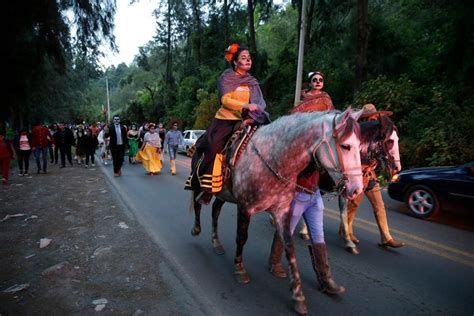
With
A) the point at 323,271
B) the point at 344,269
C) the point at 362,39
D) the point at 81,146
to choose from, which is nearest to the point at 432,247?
the point at 344,269

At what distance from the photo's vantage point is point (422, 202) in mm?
6691

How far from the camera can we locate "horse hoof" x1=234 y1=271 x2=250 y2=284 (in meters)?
3.92

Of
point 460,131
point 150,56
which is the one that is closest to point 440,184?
point 460,131

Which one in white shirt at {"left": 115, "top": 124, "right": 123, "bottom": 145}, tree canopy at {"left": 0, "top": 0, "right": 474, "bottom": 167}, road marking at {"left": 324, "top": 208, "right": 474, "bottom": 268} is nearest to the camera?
road marking at {"left": 324, "top": 208, "right": 474, "bottom": 268}

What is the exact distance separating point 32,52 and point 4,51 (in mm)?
747

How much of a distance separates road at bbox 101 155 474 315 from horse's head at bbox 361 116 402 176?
133cm

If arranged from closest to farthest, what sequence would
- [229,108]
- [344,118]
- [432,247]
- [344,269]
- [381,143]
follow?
[344,118]
[229,108]
[381,143]
[344,269]
[432,247]

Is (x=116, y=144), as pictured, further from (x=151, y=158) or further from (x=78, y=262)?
(x=78, y=262)

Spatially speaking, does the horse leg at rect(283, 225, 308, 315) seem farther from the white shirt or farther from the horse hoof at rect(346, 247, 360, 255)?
the white shirt

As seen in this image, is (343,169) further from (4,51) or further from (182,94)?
(182,94)

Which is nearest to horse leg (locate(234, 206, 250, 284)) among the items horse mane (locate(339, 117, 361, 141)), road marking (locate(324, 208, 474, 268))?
horse mane (locate(339, 117, 361, 141))

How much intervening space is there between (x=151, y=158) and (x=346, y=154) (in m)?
11.1

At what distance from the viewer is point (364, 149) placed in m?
4.16

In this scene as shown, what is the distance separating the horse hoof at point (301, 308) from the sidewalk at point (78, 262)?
1.16 meters
